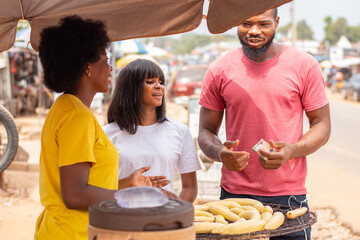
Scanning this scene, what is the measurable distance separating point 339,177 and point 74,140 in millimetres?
8964

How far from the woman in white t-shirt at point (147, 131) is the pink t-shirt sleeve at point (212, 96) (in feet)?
0.83

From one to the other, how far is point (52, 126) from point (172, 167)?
56.2 inches

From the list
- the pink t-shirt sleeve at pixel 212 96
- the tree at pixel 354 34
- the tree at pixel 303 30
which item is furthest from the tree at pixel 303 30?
the pink t-shirt sleeve at pixel 212 96

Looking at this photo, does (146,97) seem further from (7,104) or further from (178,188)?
(7,104)

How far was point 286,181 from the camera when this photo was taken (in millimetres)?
3406

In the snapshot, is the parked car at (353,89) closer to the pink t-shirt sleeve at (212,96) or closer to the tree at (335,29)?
the pink t-shirt sleeve at (212,96)

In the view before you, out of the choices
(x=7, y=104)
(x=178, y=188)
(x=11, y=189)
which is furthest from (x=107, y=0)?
(x=7, y=104)

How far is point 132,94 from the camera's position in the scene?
3740 millimetres

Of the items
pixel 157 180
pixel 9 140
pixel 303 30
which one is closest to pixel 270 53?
pixel 157 180

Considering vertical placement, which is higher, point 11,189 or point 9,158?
point 9,158

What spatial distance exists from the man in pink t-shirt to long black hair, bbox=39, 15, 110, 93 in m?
1.14

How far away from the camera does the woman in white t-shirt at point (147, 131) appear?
354 cm

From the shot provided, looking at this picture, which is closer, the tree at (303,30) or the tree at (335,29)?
the tree at (335,29)

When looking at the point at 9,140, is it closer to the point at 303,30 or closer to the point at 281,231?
the point at 281,231
